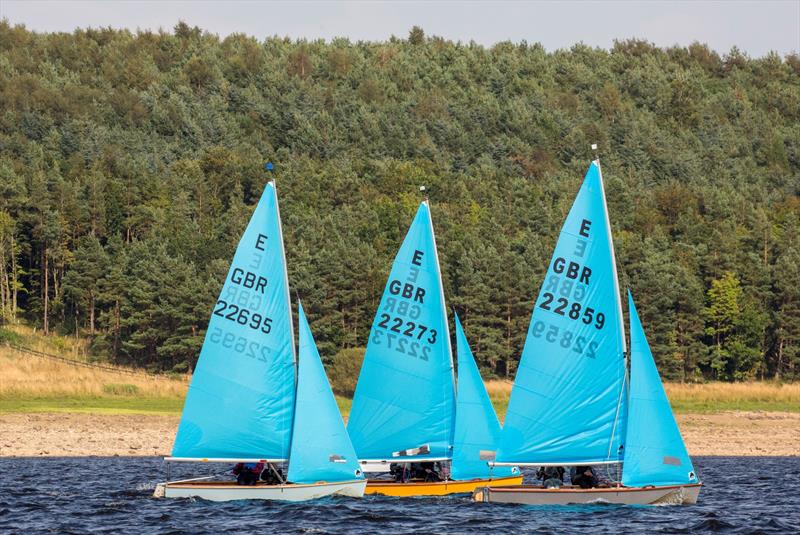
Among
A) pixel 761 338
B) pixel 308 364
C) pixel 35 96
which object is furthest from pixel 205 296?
pixel 35 96

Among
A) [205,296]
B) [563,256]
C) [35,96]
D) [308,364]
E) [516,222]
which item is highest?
[35,96]

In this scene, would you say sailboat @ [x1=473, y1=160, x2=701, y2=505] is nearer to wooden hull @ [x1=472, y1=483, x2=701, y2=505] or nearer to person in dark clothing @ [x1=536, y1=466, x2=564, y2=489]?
wooden hull @ [x1=472, y1=483, x2=701, y2=505]

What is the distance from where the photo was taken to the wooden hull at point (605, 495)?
38.0 m

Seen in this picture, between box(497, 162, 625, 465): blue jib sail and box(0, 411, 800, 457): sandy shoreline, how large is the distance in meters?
30.6

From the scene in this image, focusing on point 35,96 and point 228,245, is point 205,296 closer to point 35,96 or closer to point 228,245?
point 228,245

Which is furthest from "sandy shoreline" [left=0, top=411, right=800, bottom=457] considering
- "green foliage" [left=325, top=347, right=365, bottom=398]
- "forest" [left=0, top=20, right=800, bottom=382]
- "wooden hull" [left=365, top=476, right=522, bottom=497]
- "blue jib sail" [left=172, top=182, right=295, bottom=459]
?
"blue jib sail" [left=172, top=182, right=295, bottom=459]

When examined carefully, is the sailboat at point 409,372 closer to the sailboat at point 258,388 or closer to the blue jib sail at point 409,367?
the blue jib sail at point 409,367

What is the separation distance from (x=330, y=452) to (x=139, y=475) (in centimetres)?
1613

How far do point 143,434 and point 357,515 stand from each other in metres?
33.3

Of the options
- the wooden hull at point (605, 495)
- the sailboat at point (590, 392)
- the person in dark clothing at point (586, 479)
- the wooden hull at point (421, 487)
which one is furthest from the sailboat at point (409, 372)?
the sailboat at point (590, 392)

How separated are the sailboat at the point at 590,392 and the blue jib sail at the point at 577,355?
0.03 meters

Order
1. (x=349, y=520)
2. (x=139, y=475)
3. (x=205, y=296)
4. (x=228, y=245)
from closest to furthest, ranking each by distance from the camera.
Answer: (x=349, y=520) < (x=139, y=475) < (x=205, y=296) < (x=228, y=245)

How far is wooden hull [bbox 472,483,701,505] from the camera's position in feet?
125

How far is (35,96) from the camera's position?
188250 mm
